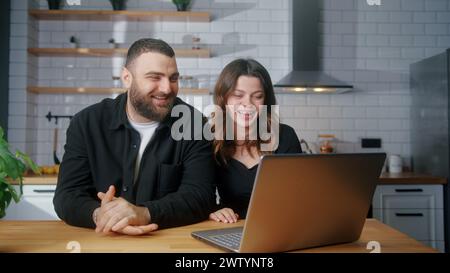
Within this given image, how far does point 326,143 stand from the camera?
3326 mm

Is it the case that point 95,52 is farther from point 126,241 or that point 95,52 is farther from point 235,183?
point 126,241

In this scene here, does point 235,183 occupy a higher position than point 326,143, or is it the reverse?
point 326,143

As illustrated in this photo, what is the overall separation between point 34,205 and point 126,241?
6.55 feet

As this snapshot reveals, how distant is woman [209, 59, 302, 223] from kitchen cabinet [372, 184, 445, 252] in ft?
4.24

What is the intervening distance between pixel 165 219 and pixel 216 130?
0.72 m

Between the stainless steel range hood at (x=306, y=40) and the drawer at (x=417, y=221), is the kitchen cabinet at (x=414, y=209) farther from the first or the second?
the stainless steel range hood at (x=306, y=40)

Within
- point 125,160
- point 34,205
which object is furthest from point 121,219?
point 34,205

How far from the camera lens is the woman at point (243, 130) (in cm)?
171

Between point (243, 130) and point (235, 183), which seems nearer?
point (235, 183)

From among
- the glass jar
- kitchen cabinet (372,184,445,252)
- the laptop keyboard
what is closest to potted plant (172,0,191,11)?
the glass jar

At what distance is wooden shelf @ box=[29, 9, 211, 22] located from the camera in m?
3.14

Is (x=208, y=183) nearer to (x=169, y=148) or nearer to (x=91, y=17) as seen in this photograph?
(x=169, y=148)

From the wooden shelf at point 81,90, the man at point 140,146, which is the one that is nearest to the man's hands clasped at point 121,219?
the man at point 140,146

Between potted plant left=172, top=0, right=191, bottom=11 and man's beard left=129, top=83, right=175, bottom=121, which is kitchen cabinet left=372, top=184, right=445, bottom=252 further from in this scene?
potted plant left=172, top=0, right=191, bottom=11
